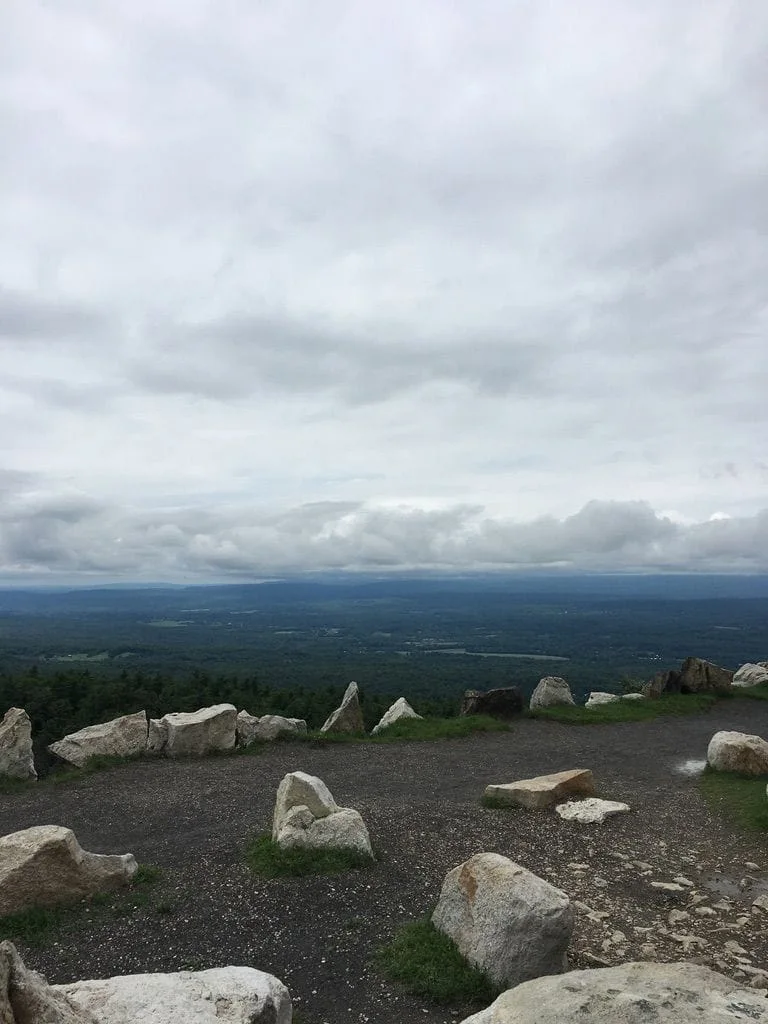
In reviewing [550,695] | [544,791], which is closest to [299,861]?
[544,791]

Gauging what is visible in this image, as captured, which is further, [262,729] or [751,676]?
[751,676]

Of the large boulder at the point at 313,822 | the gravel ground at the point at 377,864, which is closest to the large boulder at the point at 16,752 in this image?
the gravel ground at the point at 377,864

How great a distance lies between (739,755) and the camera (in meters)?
17.4

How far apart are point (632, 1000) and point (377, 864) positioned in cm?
654

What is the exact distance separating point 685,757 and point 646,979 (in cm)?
1602

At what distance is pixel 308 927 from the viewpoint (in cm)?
941

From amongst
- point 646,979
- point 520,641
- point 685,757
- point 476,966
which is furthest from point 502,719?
point 520,641

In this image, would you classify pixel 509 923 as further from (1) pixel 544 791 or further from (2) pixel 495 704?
(2) pixel 495 704

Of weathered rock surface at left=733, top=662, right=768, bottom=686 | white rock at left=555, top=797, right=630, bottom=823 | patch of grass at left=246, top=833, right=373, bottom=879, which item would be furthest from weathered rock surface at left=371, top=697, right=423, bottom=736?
weathered rock surface at left=733, top=662, right=768, bottom=686

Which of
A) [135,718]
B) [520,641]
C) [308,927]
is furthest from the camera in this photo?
[520,641]

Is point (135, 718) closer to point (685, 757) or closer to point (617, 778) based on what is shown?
point (617, 778)

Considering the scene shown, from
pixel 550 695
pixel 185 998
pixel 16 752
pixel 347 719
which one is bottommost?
pixel 550 695

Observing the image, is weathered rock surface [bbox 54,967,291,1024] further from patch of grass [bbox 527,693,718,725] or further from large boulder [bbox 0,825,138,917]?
patch of grass [bbox 527,693,718,725]

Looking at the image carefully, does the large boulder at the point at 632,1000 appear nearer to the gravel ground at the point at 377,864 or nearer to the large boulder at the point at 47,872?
the gravel ground at the point at 377,864
